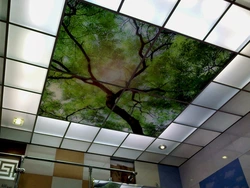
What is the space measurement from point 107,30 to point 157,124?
7.05 ft

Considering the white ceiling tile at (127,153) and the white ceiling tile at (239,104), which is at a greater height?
the white ceiling tile at (239,104)

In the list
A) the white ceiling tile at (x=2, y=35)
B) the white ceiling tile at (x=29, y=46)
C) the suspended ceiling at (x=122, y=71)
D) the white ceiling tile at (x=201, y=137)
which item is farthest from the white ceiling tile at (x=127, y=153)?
the white ceiling tile at (x=2, y=35)

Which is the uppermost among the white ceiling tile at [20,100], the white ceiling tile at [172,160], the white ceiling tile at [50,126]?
the white ceiling tile at [20,100]

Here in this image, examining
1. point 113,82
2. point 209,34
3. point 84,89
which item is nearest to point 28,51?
point 84,89

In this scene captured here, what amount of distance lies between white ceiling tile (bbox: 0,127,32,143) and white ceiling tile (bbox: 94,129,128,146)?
127 centimetres

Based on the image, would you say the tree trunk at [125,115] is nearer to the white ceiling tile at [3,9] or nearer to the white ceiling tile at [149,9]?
the white ceiling tile at [149,9]

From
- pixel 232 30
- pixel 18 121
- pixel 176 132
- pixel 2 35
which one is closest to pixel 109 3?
pixel 2 35

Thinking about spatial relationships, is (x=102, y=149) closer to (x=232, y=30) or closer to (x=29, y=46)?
(x=29, y=46)

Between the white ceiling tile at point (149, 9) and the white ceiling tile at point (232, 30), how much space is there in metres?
0.69

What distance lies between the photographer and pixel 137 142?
515 centimetres

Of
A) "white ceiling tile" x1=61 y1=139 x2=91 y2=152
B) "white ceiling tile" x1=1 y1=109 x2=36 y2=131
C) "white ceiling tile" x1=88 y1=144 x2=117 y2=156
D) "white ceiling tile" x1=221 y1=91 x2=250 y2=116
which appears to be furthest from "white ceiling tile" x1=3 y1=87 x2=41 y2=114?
"white ceiling tile" x1=221 y1=91 x2=250 y2=116

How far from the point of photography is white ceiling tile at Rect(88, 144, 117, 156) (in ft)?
17.1

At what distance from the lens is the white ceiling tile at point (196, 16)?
2.97m

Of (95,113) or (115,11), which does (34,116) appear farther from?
(115,11)
